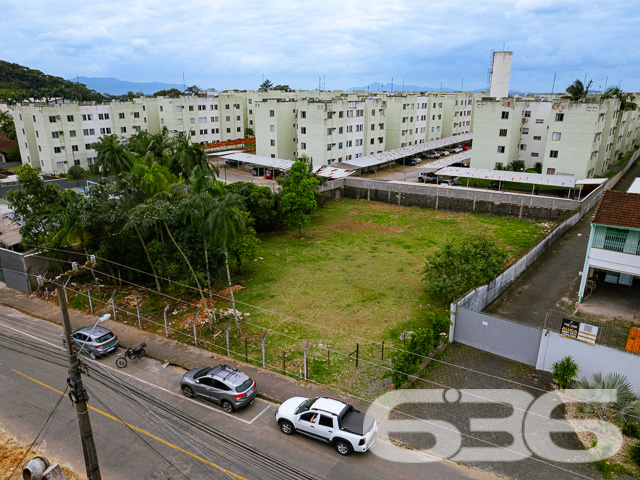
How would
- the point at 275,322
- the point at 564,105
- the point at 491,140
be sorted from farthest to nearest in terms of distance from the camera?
the point at 491,140 → the point at 564,105 → the point at 275,322

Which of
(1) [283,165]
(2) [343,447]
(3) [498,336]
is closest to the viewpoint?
(2) [343,447]

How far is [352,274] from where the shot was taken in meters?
29.7

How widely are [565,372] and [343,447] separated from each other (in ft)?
30.8

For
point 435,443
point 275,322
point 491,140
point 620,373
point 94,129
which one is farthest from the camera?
point 94,129

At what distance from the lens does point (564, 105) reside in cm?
4878

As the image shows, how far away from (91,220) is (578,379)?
25267 millimetres

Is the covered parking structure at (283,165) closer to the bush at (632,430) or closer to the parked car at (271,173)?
the parked car at (271,173)

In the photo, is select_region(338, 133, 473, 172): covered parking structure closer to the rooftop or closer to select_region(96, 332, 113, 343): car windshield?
the rooftop

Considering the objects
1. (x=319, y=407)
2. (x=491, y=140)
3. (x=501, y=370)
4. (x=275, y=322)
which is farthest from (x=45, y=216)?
(x=491, y=140)

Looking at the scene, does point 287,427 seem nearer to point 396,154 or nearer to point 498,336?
point 498,336

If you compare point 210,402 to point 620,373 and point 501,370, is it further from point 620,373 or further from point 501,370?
point 620,373

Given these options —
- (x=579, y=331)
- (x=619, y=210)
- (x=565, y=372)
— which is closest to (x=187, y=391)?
(x=565, y=372)

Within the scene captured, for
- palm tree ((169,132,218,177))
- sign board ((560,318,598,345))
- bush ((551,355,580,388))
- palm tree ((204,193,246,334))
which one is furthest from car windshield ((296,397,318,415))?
palm tree ((169,132,218,177))

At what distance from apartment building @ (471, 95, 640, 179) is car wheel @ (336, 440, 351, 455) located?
4719cm
